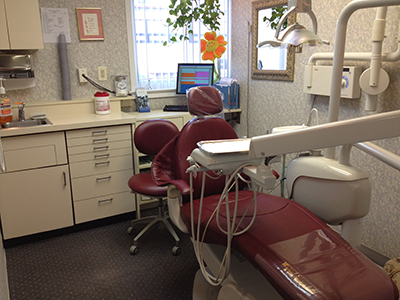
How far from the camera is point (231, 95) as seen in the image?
3580mm

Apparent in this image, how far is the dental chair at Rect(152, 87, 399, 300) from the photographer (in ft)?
4.03

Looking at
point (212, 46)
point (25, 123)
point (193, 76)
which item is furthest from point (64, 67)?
point (212, 46)

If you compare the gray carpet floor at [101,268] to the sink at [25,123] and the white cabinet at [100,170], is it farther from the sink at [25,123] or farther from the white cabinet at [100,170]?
the sink at [25,123]

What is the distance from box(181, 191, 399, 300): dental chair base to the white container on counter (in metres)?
1.70

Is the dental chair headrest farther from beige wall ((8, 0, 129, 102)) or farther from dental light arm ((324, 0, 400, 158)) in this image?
beige wall ((8, 0, 129, 102))

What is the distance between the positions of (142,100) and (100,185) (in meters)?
0.94

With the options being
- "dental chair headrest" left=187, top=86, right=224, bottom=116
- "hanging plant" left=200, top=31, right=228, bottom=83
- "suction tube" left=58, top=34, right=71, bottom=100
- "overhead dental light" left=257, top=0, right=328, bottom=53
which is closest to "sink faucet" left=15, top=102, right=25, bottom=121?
"suction tube" left=58, top=34, right=71, bottom=100

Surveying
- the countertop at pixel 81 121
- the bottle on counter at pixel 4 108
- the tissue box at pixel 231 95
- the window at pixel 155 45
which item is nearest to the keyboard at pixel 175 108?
the countertop at pixel 81 121

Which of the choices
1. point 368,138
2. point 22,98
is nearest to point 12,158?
point 22,98

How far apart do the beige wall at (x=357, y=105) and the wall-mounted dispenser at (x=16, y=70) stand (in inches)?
78.3

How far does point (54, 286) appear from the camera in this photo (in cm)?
219

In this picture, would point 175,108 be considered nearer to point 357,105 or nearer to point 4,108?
point 4,108

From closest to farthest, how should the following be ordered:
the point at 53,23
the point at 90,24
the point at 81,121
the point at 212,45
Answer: the point at 81,121 < the point at 53,23 < the point at 90,24 < the point at 212,45

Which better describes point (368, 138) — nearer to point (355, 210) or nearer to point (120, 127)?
point (355, 210)
